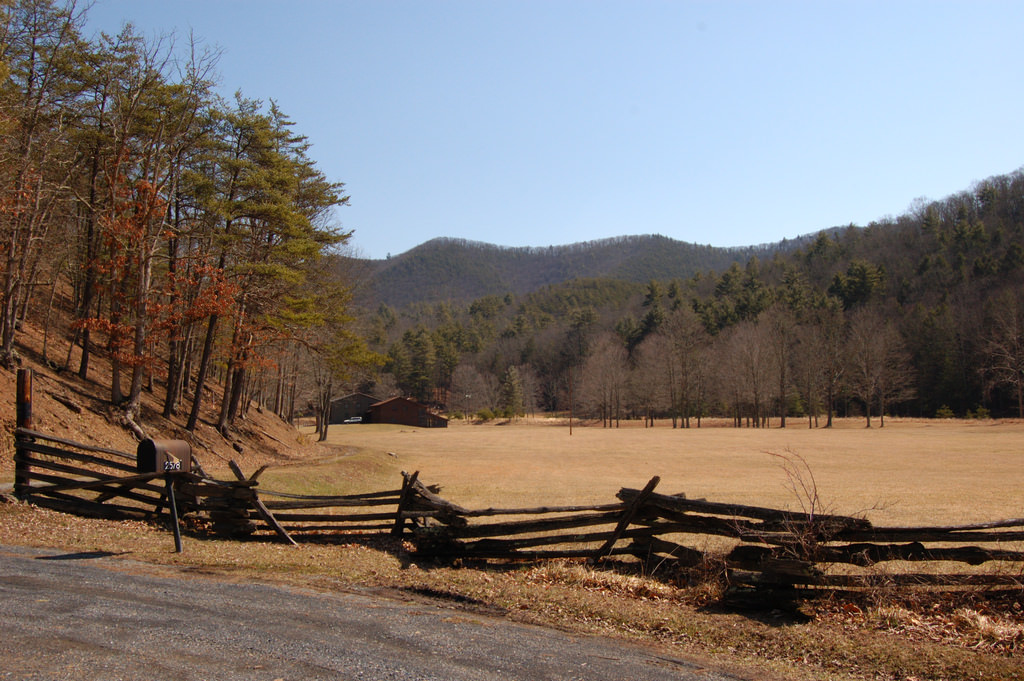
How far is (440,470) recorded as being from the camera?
34.4 metres

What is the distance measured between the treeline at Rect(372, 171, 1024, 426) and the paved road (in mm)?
79332

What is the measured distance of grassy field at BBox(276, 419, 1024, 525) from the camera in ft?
66.9

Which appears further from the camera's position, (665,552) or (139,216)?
(139,216)

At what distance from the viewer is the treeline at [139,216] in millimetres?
21719

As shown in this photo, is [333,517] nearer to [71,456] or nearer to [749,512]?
[71,456]

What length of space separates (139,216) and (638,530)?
2026 cm

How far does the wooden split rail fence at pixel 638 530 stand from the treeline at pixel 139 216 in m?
10.9

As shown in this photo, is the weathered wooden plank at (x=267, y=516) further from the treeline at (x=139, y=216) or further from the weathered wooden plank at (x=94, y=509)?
the treeline at (x=139, y=216)

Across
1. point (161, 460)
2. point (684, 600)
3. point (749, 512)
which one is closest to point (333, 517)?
point (161, 460)

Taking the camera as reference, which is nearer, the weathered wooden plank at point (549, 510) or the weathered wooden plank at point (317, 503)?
the weathered wooden plank at point (549, 510)

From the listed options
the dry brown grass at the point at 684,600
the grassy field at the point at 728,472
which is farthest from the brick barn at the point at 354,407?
the dry brown grass at the point at 684,600

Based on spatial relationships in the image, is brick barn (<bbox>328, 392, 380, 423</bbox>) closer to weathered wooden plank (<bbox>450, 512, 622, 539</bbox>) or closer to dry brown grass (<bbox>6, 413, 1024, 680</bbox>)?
dry brown grass (<bbox>6, 413, 1024, 680</bbox>)

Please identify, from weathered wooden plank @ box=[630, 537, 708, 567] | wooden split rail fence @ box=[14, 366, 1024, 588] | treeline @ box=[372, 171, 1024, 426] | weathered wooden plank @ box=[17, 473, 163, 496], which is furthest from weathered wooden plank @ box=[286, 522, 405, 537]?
treeline @ box=[372, 171, 1024, 426]

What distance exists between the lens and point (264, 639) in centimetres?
624
